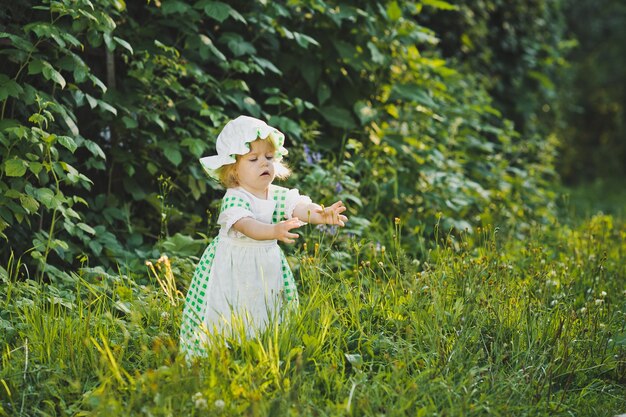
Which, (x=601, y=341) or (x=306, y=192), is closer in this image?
(x=601, y=341)

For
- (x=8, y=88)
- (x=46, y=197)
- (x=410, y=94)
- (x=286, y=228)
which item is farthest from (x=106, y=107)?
(x=410, y=94)

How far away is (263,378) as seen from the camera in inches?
114

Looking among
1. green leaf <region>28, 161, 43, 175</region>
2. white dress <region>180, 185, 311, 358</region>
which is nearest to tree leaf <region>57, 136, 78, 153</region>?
green leaf <region>28, 161, 43, 175</region>

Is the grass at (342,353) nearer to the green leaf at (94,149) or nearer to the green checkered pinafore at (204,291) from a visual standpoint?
the green checkered pinafore at (204,291)

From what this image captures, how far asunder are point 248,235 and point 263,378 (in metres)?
0.57

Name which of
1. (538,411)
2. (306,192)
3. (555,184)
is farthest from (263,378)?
(555,184)

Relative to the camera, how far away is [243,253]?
332 cm

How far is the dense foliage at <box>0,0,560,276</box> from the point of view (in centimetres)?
405

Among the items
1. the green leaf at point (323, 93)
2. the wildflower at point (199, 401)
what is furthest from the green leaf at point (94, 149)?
the wildflower at point (199, 401)

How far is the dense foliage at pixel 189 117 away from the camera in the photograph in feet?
13.3

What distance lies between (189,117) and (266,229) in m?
1.73

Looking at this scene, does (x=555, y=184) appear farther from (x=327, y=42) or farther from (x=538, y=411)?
(x=538, y=411)

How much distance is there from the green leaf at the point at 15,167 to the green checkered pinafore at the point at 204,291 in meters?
1.01

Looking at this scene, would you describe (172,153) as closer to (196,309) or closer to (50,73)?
(50,73)
